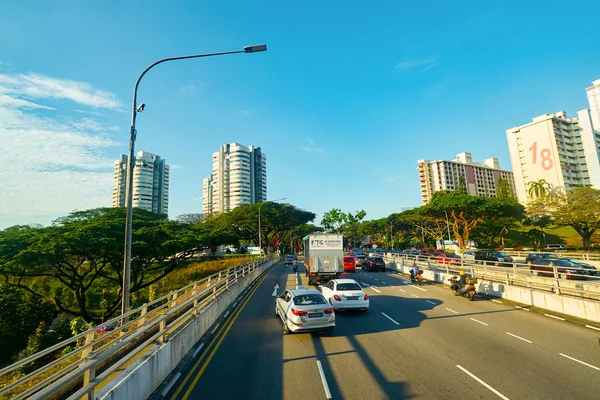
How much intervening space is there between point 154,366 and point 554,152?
137 meters

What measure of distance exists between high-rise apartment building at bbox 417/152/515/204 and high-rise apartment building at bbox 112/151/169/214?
462ft

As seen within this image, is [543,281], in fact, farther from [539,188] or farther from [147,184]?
[147,184]

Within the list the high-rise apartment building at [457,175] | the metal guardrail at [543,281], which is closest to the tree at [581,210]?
the metal guardrail at [543,281]

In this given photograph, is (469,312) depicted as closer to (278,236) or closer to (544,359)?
(544,359)

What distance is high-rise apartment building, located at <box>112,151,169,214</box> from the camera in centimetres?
16488

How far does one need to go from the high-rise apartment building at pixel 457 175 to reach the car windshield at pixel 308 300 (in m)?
161

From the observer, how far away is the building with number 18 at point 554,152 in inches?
4227

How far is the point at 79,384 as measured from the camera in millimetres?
5953

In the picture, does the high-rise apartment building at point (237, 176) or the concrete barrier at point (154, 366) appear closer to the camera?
the concrete barrier at point (154, 366)

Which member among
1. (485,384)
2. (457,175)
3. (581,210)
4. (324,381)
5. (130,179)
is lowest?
Answer: (485,384)

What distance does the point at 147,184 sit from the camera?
550ft

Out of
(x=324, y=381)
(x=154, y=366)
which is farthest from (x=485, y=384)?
(x=154, y=366)

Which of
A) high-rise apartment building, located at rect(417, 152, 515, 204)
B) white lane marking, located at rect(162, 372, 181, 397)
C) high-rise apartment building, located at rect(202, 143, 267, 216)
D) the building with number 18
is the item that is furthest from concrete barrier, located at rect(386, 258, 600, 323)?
high-rise apartment building, located at rect(202, 143, 267, 216)

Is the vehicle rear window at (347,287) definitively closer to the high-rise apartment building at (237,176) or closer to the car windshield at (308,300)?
the car windshield at (308,300)
